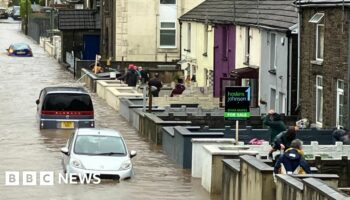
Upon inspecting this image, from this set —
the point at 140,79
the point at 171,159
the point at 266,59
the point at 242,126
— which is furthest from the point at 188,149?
the point at 140,79

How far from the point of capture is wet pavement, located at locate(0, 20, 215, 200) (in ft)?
73.6

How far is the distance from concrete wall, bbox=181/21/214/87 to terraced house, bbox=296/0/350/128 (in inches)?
685

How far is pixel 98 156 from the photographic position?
24.0m

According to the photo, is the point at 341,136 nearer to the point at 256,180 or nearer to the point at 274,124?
the point at 274,124

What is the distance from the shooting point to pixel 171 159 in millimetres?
28406

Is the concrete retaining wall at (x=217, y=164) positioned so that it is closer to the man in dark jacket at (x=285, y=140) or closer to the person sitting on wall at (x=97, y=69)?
the man in dark jacket at (x=285, y=140)

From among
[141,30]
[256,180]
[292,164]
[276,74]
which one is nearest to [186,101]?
[276,74]

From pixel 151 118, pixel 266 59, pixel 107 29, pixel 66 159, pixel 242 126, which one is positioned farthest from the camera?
pixel 107 29

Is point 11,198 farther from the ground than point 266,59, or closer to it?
closer to it

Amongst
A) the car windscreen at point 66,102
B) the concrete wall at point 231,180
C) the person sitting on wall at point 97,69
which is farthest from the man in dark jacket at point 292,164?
the person sitting on wall at point 97,69

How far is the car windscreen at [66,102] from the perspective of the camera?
3512 centimetres

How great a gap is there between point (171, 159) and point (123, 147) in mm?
3847

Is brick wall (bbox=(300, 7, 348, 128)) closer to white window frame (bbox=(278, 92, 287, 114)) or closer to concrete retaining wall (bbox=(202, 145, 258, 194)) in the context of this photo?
white window frame (bbox=(278, 92, 287, 114))

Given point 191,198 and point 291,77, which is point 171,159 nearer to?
point 191,198
